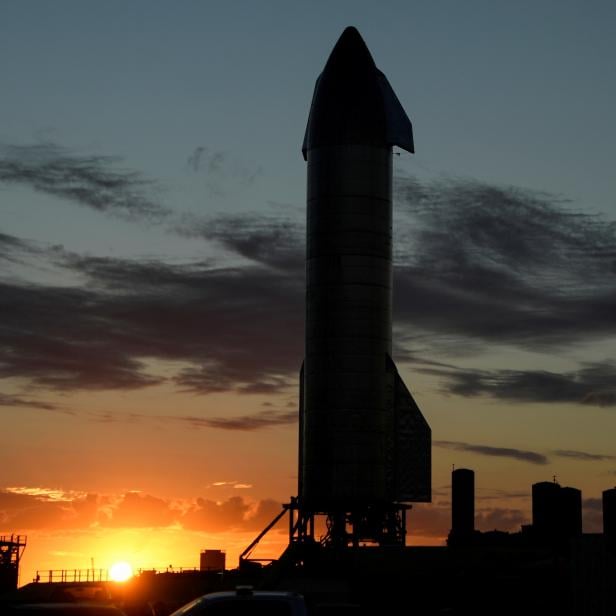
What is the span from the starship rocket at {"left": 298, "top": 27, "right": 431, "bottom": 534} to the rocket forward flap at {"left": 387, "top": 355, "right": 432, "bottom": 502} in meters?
0.14

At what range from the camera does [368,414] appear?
81000 mm

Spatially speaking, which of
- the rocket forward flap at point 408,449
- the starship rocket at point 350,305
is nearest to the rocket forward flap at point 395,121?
the starship rocket at point 350,305

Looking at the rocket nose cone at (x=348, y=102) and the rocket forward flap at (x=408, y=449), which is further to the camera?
the rocket forward flap at (x=408, y=449)

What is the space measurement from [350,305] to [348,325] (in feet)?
3.76

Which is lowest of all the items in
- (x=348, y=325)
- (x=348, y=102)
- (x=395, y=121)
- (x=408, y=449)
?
(x=408, y=449)

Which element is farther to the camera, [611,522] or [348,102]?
[348,102]

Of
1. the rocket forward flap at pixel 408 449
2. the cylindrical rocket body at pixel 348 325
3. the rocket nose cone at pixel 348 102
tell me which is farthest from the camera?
the rocket forward flap at pixel 408 449

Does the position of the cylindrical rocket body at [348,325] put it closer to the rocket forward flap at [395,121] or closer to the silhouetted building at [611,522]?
the rocket forward flap at [395,121]

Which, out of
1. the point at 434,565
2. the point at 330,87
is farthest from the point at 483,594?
the point at 330,87

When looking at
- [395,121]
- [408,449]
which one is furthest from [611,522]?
[395,121]

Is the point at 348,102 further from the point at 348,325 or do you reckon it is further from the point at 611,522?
the point at 611,522

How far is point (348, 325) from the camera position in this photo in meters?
80.6

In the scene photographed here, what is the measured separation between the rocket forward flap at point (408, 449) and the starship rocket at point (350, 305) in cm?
14

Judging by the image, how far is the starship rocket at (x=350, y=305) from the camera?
264ft
